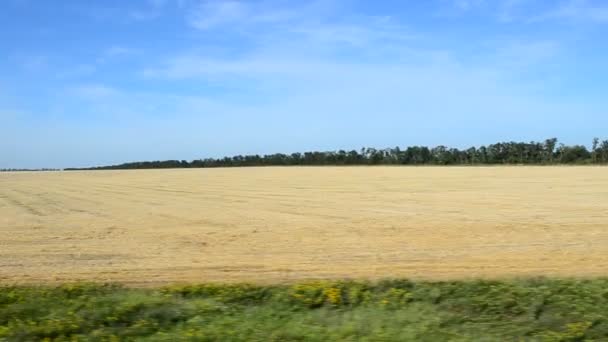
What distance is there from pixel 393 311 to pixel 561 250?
8.23 metres

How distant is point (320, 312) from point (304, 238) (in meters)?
9.33

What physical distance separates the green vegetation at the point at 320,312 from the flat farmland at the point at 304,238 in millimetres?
2236

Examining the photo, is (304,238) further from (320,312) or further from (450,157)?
(450,157)

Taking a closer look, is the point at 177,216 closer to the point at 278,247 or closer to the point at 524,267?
the point at 278,247

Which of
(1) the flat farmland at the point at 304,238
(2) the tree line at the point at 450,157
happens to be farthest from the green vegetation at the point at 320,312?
(2) the tree line at the point at 450,157

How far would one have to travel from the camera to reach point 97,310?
740 centimetres

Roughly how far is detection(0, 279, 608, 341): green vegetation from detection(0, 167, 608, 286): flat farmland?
2.24m

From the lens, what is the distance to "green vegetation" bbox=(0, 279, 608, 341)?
250 inches

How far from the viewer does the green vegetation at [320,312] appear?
636cm

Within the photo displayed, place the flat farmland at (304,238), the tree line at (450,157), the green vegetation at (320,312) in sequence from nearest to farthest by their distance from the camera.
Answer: the green vegetation at (320,312) → the flat farmland at (304,238) → the tree line at (450,157)

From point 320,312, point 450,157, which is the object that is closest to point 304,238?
point 320,312

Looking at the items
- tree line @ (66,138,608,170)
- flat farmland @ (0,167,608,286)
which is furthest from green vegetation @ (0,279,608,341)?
tree line @ (66,138,608,170)

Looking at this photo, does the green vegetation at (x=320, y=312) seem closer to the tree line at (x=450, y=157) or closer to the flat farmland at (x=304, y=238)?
the flat farmland at (x=304, y=238)

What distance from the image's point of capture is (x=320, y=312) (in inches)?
292
